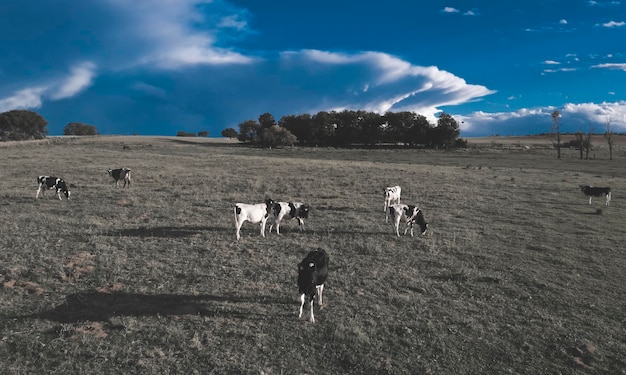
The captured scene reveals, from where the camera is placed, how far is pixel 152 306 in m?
9.42

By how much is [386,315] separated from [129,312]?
6.25 meters

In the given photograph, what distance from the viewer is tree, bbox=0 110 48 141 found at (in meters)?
104

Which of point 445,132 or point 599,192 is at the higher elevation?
point 445,132

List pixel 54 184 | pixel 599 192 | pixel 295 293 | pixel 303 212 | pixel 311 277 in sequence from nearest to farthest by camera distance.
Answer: pixel 311 277 → pixel 295 293 → pixel 303 212 → pixel 54 184 → pixel 599 192

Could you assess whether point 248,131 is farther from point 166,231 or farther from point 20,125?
point 166,231

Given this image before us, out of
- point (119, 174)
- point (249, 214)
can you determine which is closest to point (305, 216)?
point (249, 214)

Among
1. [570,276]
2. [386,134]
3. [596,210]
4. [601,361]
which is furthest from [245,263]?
[386,134]

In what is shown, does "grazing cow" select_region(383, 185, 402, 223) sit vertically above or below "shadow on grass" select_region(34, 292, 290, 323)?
above

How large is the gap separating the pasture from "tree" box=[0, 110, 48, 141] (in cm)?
10521

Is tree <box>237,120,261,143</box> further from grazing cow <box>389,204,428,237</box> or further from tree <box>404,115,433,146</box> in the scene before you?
grazing cow <box>389,204,428,237</box>

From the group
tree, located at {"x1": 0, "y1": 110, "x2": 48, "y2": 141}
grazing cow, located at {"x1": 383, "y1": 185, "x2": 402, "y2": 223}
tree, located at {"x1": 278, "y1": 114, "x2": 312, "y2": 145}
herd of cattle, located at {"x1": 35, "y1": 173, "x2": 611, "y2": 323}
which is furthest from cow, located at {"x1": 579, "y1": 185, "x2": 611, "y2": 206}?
tree, located at {"x1": 0, "y1": 110, "x2": 48, "y2": 141}

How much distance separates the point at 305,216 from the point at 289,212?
86cm

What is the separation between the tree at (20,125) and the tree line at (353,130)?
58.9 m

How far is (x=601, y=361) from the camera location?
8.11 meters
